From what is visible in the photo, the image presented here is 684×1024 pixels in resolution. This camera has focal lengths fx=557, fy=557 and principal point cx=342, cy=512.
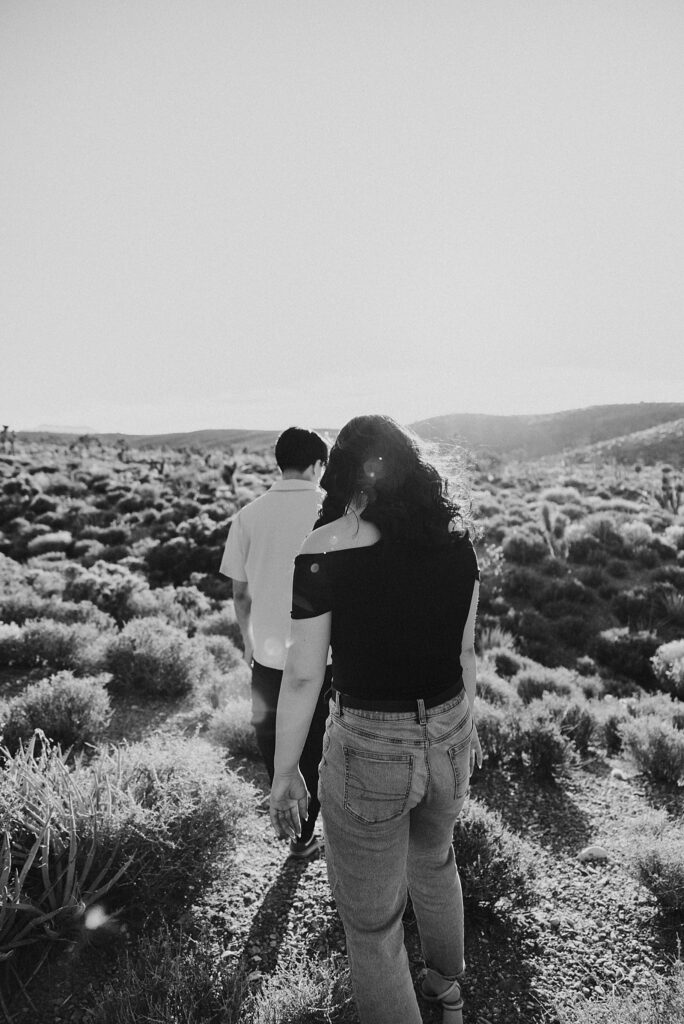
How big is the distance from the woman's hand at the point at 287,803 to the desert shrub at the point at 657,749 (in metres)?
4.15

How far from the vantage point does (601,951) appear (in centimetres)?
302

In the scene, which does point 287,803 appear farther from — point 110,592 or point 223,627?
point 110,592

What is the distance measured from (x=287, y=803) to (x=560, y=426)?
90.4 metres

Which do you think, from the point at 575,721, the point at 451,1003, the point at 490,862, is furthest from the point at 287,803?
the point at 575,721

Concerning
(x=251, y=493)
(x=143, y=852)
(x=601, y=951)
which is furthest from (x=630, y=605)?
(x=251, y=493)

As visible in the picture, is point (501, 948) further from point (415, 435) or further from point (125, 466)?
point (125, 466)

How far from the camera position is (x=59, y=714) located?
4.78 metres

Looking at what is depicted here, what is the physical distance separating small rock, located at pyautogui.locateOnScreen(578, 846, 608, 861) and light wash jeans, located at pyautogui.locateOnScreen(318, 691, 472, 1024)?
95.5 inches

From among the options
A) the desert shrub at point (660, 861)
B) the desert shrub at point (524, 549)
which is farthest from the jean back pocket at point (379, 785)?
the desert shrub at point (524, 549)

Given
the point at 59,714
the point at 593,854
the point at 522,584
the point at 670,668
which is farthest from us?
the point at 522,584

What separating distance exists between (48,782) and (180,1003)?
1323 mm

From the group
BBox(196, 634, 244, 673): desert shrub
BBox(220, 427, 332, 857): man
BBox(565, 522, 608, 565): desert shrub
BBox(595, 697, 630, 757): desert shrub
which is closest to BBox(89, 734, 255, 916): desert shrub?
BBox(220, 427, 332, 857): man

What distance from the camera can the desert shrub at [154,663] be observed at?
6246 millimetres

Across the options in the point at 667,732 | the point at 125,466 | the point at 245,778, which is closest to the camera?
the point at 245,778
